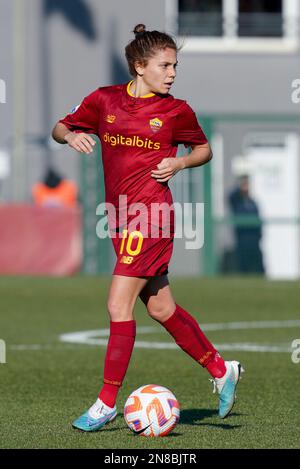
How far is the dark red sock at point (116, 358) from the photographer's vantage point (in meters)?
7.12

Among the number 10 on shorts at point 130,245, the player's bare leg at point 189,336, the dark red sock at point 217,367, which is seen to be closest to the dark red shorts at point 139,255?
the number 10 on shorts at point 130,245

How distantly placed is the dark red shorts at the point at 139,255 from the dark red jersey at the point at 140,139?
0.20 metres

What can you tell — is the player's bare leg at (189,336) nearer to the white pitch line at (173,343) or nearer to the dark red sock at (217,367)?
the dark red sock at (217,367)

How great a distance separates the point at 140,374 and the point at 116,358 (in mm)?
2655

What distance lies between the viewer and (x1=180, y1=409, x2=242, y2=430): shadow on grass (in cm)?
729

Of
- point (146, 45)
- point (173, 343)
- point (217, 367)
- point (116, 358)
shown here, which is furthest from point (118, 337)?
point (173, 343)

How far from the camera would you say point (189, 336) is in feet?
24.5

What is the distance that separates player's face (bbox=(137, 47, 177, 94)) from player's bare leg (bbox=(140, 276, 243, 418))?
3.46 feet

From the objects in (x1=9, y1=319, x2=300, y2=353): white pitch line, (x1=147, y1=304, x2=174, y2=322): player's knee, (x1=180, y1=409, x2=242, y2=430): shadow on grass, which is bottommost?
(x1=9, y1=319, x2=300, y2=353): white pitch line

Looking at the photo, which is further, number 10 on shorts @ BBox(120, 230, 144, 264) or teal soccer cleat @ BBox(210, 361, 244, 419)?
teal soccer cleat @ BBox(210, 361, 244, 419)

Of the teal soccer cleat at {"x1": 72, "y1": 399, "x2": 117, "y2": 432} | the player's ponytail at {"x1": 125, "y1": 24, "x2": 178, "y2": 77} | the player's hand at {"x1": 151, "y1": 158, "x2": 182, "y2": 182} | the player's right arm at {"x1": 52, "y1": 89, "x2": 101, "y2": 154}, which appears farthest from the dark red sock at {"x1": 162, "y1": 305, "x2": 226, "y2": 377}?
the player's ponytail at {"x1": 125, "y1": 24, "x2": 178, "y2": 77}

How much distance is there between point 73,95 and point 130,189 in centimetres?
1925

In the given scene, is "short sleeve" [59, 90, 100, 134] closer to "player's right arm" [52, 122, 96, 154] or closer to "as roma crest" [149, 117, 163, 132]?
"player's right arm" [52, 122, 96, 154]

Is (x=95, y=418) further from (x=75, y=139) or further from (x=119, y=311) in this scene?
(x=75, y=139)
